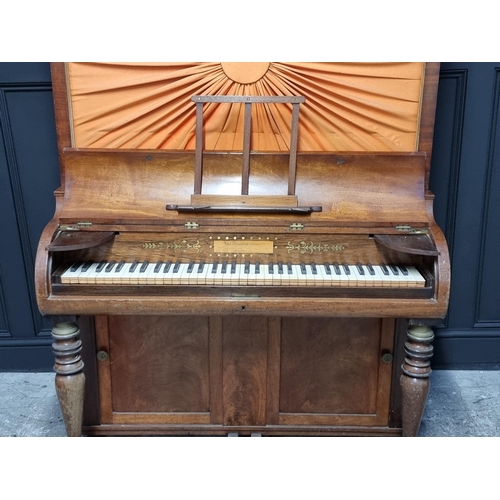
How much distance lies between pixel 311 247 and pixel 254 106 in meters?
0.66

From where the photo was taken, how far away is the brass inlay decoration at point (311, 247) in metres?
2.07

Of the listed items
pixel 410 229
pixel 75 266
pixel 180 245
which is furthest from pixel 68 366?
pixel 410 229

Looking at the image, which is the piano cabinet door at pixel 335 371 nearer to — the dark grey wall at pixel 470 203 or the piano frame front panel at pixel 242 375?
the piano frame front panel at pixel 242 375

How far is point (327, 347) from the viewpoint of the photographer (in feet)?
7.66

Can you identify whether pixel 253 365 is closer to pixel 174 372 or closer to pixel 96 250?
pixel 174 372

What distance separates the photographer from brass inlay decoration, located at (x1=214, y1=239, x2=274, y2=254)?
2.07 metres

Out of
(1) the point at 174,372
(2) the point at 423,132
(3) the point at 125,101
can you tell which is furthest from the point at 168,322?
(2) the point at 423,132

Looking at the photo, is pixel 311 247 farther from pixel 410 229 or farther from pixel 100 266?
pixel 100 266

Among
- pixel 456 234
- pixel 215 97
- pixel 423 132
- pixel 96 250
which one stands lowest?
pixel 456 234

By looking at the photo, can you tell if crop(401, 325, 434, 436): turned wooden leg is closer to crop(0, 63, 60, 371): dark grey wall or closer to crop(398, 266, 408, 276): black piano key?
crop(398, 266, 408, 276): black piano key

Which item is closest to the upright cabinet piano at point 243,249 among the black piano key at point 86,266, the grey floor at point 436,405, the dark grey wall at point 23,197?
the black piano key at point 86,266

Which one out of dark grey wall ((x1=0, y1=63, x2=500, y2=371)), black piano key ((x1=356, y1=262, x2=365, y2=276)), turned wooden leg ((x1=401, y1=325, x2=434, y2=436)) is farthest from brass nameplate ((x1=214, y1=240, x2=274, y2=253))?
dark grey wall ((x1=0, y1=63, x2=500, y2=371))

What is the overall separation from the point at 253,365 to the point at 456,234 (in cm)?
136

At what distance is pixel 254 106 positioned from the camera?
2.24m
